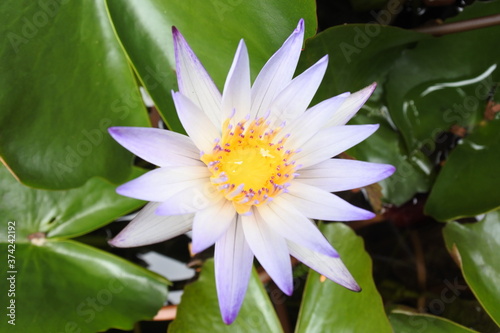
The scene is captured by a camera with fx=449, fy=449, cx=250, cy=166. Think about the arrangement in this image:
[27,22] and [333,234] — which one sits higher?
[27,22]

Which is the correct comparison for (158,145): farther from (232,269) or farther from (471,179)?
(471,179)

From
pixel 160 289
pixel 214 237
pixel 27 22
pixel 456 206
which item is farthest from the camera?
pixel 456 206

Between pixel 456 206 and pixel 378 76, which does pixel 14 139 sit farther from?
pixel 456 206

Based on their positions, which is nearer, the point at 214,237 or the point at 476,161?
the point at 214,237

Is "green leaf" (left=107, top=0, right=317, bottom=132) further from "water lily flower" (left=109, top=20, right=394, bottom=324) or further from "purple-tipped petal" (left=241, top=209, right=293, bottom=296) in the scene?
"purple-tipped petal" (left=241, top=209, right=293, bottom=296)

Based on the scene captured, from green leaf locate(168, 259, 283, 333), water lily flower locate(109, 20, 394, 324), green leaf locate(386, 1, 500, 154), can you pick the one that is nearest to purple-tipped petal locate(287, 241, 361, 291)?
water lily flower locate(109, 20, 394, 324)

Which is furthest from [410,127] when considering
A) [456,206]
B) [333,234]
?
[333,234]

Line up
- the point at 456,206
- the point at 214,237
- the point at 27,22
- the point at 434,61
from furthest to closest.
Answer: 1. the point at 434,61
2. the point at 456,206
3. the point at 27,22
4. the point at 214,237

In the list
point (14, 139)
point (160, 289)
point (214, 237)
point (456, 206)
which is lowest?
point (456, 206)
